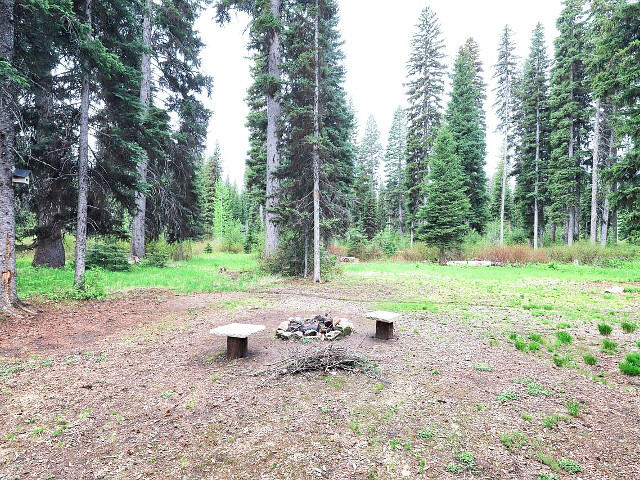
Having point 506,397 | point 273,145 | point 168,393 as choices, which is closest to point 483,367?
point 506,397

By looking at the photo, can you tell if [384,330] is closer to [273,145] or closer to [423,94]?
[273,145]

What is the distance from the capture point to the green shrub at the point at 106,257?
12.9 metres

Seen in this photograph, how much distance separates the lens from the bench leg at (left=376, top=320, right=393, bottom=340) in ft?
17.6

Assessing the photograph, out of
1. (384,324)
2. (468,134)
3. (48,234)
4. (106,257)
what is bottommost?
(384,324)

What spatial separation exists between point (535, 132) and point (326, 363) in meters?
28.6

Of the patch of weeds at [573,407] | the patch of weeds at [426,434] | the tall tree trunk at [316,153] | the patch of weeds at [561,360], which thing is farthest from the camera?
the tall tree trunk at [316,153]

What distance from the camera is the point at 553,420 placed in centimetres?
294

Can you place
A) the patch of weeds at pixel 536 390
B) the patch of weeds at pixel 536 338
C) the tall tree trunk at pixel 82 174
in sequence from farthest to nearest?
1. the tall tree trunk at pixel 82 174
2. the patch of weeds at pixel 536 338
3. the patch of weeds at pixel 536 390

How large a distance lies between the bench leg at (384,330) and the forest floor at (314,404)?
149 millimetres

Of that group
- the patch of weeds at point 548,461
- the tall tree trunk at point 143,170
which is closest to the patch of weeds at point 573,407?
the patch of weeds at point 548,461

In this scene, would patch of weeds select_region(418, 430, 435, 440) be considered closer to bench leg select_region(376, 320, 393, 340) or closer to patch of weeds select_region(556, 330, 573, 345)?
bench leg select_region(376, 320, 393, 340)

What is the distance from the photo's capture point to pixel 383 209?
Answer: 1681 inches

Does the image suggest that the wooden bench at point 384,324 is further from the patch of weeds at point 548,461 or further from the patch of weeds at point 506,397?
the patch of weeds at point 548,461

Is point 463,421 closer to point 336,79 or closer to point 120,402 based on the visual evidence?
point 120,402
